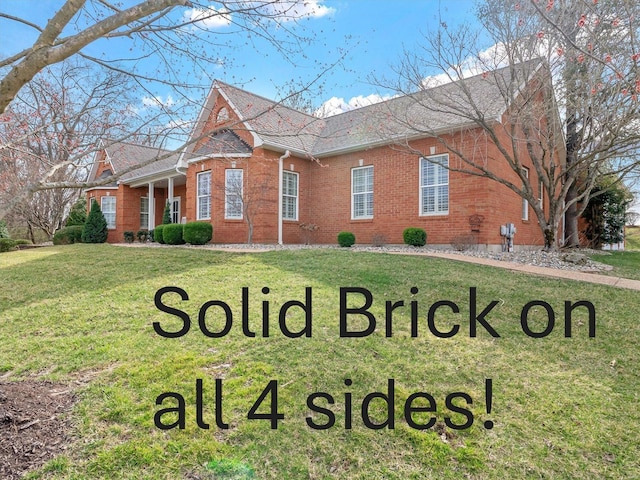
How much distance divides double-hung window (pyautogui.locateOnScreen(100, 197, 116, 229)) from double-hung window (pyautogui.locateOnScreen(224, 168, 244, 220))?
11.1 meters

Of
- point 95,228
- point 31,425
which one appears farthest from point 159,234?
point 31,425

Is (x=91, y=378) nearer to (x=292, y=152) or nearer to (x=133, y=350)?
(x=133, y=350)

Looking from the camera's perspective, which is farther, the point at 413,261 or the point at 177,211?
the point at 177,211

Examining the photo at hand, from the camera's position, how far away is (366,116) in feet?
42.2

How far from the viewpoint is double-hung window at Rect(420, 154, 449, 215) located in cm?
1217

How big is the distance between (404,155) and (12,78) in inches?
458

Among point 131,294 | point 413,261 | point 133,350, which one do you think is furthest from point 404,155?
point 133,350

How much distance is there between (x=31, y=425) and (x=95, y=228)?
1936 centimetres

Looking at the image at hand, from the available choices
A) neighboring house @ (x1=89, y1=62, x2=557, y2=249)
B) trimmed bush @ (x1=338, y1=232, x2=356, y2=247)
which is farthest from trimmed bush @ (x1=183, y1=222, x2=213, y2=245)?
trimmed bush @ (x1=338, y1=232, x2=356, y2=247)

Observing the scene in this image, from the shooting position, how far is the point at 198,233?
13805mm

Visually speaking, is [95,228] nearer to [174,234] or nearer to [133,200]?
[133,200]

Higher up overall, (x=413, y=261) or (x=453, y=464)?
(x=413, y=261)

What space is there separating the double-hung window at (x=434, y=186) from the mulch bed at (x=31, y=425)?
432 inches

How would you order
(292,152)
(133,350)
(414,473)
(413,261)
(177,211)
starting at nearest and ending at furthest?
(414,473) → (133,350) → (413,261) → (292,152) → (177,211)
